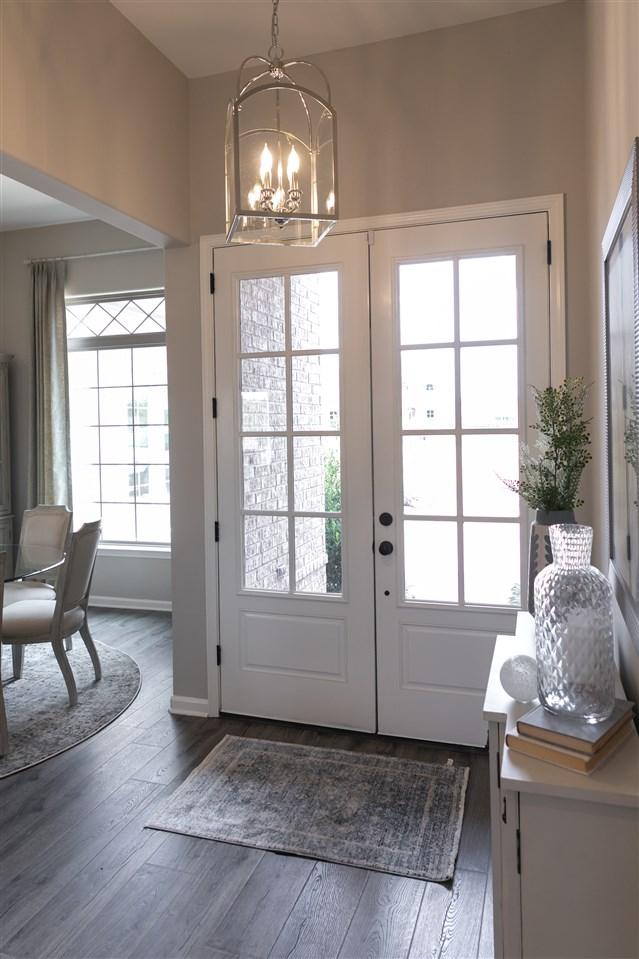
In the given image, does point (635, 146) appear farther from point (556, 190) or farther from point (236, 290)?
point (236, 290)

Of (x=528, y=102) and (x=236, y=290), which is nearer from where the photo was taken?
(x=528, y=102)

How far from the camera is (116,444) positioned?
5824 mm

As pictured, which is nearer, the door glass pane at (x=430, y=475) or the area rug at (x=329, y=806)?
the area rug at (x=329, y=806)

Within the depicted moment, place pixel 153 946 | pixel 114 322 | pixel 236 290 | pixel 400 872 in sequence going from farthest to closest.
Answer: pixel 114 322
pixel 236 290
pixel 400 872
pixel 153 946

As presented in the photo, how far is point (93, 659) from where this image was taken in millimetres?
3936

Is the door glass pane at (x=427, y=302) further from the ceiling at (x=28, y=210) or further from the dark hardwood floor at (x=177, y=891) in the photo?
the ceiling at (x=28, y=210)

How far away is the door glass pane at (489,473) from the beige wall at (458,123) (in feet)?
1.56

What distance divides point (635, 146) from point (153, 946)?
2.34 m

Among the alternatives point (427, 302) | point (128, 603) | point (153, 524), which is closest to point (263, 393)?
point (427, 302)

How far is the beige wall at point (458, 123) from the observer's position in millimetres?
2783

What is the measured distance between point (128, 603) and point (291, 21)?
450cm

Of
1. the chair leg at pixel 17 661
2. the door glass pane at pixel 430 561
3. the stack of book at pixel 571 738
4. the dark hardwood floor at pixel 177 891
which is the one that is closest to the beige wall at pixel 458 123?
the door glass pane at pixel 430 561

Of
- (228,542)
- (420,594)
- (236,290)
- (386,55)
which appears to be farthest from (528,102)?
(228,542)

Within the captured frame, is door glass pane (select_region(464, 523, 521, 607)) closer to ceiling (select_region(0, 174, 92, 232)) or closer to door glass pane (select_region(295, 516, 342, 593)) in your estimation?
door glass pane (select_region(295, 516, 342, 593))
